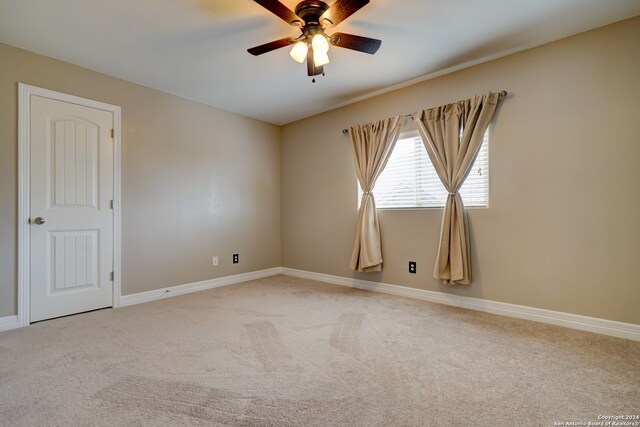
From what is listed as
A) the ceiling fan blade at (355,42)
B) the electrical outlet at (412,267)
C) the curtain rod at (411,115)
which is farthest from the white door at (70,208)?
Answer: the electrical outlet at (412,267)

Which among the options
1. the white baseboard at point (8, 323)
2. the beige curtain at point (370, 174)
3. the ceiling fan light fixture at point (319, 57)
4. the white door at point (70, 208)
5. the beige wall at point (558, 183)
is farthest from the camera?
the beige curtain at point (370, 174)

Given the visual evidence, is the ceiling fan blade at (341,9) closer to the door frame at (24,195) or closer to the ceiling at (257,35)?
the ceiling at (257,35)

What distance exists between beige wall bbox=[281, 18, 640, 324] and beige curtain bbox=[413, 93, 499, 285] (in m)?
0.13

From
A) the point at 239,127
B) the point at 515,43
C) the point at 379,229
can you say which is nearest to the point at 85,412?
the point at 379,229

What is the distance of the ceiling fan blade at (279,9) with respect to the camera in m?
1.80

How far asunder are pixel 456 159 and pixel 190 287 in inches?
137

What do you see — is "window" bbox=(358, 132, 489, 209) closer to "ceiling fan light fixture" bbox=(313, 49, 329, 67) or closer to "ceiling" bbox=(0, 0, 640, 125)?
"ceiling" bbox=(0, 0, 640, 125)

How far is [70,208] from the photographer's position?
2.89 meters

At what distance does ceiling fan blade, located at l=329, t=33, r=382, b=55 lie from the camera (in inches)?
82.9

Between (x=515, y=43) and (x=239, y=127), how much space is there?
3432 mm

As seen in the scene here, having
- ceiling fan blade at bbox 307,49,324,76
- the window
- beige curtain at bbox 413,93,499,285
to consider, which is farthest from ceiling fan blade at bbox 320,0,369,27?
the window

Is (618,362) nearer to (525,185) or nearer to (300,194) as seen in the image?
(525,185)

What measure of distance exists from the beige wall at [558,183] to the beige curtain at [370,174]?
32 cm

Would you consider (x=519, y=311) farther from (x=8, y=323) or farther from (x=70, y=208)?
(x=8, y=323)
